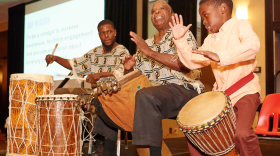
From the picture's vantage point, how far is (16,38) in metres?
7.55

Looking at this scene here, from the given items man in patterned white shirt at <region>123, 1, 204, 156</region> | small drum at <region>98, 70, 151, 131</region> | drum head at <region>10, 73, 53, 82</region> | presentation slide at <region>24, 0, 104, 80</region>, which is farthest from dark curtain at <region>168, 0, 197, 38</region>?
small drum at <region>98, 70, 151, 131</region>

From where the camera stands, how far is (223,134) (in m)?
1.59

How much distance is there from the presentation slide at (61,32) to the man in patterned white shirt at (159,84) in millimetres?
3141

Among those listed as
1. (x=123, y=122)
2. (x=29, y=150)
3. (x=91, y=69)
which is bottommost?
(x=29, y=150)

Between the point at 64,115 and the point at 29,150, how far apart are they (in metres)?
0.60

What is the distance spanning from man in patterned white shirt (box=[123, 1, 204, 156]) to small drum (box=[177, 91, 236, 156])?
0.23 metres

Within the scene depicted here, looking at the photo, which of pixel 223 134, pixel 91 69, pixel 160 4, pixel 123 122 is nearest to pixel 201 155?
pixel 223 134

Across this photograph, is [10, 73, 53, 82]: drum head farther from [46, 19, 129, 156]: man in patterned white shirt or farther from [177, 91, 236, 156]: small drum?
[177, 91, 236, 156]: small drum

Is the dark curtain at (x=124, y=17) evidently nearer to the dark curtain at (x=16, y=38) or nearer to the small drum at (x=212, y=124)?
the dark curtain at (x=16, y=38)

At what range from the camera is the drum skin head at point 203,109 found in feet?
5.09

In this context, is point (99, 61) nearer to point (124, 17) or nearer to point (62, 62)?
point (62, 62)

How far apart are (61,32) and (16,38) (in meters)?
2.12

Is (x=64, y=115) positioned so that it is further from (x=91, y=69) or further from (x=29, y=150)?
(x=91, y=69)

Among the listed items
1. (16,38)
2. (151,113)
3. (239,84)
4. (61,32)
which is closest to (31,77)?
(151,113)
